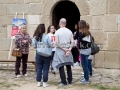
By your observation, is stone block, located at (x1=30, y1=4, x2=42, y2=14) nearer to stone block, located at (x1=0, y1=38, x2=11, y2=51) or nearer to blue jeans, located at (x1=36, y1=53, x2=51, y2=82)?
stone block, located at (x1=0, y1=38, x2=11, y2=51)

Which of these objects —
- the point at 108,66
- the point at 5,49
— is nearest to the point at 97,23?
the point at 108,66

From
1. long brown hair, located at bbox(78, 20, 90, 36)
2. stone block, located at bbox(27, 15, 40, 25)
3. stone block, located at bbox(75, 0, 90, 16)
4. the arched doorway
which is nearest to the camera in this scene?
long brown hair, located at bbox(78, 20, 90, 36)

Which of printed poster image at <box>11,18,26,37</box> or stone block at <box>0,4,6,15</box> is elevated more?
stone block at <box>0,4,6,15</box>

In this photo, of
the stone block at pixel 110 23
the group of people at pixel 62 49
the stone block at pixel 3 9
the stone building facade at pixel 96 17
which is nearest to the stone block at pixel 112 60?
the stone building facade at pixel 96 17

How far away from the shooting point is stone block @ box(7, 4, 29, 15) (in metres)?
9.29

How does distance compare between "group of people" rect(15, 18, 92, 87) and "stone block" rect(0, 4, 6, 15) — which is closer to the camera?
"group of people" rect(15, 18, 92, 87)

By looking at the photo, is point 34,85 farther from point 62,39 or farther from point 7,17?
point 7,17

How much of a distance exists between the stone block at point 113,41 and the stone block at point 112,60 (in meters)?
0.17

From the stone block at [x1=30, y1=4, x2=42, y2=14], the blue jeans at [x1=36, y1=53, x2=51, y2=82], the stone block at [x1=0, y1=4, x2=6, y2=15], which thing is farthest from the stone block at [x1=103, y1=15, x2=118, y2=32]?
the stone block at [x1=0, y1=4, x2=6, y2=15]

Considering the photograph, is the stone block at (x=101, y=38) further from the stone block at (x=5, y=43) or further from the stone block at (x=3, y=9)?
the stone block at (x=3, y=9)

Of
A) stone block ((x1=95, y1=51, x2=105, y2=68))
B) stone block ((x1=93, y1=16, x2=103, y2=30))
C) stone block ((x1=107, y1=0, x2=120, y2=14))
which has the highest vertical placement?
stone block ((x1=107, y1=0, x2=120, y2=14))

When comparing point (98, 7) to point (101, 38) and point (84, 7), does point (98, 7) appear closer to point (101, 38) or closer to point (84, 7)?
point (84, 7)

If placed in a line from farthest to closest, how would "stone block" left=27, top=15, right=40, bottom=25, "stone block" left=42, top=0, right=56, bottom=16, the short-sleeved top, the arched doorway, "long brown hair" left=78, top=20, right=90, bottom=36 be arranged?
the arched doorway
"stone block" left=27, top=15, right=40, bottom=25
"stone block" left=42, top=0, right=56, bottom=16
"long brown hair" left=78, top=20, right=90, bottom=36
the short-sleeved top

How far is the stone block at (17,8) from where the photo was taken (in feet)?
30.5
